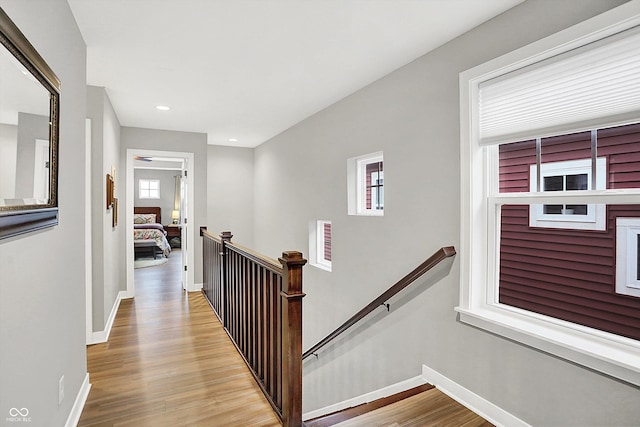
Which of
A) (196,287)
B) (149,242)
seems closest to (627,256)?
(196,287)

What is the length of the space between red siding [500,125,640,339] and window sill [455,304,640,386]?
800 mm

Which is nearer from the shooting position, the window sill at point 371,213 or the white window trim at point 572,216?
the white window trim at point 572,216

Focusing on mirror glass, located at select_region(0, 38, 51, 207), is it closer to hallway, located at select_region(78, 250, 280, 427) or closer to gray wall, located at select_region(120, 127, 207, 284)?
hallway, located at select_region(78, 250, 280, 427)

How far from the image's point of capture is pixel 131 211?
5133mm

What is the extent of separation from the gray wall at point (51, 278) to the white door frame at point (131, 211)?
2837mm

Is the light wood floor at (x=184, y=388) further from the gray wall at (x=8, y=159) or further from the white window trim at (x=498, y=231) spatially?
the gray wall at (x=8, y=159)

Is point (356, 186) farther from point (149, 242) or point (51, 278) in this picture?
point (149, 242)

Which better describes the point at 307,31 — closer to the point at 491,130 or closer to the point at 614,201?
the point at 491,130

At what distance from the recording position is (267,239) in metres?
6.19

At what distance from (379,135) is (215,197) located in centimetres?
411

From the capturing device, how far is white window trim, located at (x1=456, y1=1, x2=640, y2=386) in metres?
1.67

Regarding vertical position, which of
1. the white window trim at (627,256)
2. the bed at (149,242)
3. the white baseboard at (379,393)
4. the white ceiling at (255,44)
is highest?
the white ceiling at (255,44)

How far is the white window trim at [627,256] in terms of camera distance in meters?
2.40

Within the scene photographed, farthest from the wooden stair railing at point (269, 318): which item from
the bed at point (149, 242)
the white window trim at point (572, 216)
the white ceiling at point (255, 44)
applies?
the bed at point (149, 242)
